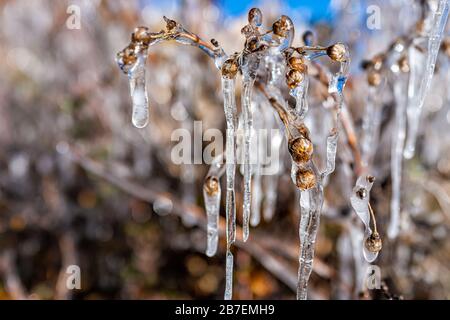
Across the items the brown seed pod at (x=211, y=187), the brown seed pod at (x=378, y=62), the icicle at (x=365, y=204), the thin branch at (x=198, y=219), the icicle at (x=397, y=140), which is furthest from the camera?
the thin branch at (x=198, y=219)

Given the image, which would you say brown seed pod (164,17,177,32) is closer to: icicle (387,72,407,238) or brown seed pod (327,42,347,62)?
brown seed pod (327,42,347,62)

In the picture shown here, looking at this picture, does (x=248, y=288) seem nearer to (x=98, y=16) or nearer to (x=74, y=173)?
(x=74, y=173)

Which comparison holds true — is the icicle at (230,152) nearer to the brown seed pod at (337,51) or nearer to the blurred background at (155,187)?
the brown seed pod at (337,51)

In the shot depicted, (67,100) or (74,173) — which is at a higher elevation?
(67,100)

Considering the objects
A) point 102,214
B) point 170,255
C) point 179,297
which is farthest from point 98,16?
point 179,297

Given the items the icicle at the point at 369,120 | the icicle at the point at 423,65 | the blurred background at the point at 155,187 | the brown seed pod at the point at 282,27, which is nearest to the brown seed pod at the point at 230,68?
the brown seed pod at the point at 282,27
